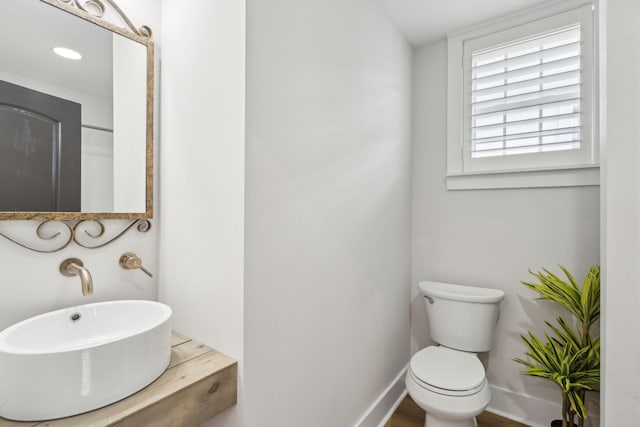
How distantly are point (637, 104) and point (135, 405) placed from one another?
194cm

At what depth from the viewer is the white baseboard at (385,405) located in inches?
63.4

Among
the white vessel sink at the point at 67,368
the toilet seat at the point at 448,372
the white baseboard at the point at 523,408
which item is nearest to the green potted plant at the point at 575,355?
the white baseboard at the point at 523,408

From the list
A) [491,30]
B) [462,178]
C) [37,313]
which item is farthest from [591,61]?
[37,313]

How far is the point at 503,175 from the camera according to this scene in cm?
188

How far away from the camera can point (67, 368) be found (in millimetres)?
709

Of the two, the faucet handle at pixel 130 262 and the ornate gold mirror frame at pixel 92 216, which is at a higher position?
the ornate gold mirror frame at pixel 92 216

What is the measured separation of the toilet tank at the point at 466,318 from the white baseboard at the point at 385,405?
42 cm

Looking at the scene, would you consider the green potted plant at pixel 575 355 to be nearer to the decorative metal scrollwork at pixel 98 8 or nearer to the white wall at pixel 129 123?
the white wall at pixel 129 123

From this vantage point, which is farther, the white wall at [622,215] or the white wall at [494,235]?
the white wall at [494,235]

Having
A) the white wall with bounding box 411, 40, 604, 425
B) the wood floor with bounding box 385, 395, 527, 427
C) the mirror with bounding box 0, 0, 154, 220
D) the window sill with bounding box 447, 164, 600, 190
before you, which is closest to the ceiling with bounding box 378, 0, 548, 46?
the white wall with bounding box 411, 40, 604, 425

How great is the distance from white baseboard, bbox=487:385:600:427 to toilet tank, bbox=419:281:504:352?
427 millimetres

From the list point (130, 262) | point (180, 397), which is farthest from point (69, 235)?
point (180, 397)

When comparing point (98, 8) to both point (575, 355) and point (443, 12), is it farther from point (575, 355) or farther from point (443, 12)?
point (575, 355)

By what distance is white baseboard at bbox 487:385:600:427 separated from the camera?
1745mm
